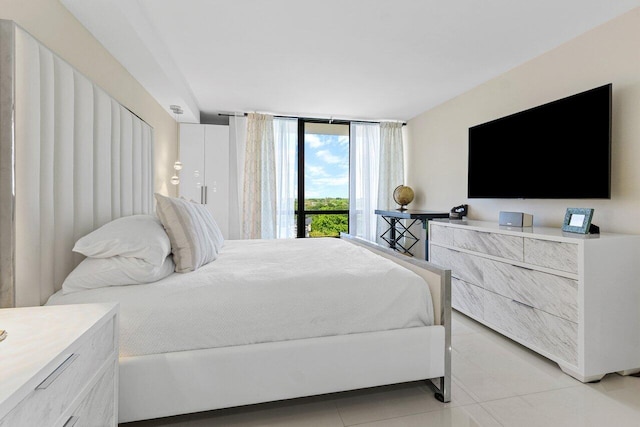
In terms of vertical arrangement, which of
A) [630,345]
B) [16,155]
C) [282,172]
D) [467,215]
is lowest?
[630,345]

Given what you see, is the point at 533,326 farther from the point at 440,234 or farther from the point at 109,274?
the point at 109,274

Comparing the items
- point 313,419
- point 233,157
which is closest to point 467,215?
point 313,419

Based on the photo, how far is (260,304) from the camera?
4.86 ft

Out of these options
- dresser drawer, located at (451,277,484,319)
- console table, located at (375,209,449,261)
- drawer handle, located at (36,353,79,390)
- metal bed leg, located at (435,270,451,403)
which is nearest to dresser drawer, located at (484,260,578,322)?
dresser drawer, located at (451,277,484,319)

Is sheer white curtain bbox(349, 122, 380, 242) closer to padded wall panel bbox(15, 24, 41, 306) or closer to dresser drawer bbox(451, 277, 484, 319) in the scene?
dresser drawer bbox(451, 277, 484, 319)

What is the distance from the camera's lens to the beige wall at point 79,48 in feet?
4.76

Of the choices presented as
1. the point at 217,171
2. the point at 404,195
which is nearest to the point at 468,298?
the point at 404,195

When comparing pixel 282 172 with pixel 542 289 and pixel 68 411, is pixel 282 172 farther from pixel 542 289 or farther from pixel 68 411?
pixel 68 411

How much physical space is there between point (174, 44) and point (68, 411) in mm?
2658

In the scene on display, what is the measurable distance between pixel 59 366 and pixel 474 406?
180 centimetres

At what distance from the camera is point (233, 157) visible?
15.2ft

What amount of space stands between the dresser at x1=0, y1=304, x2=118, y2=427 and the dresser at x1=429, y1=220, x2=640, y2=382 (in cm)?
244

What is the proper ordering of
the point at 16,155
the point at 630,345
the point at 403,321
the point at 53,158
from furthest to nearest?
1. the point at 630,345
2. the point at 403,321
3. the point at 53,158
4. the point at 16,155

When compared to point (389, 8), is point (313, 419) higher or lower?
lower
